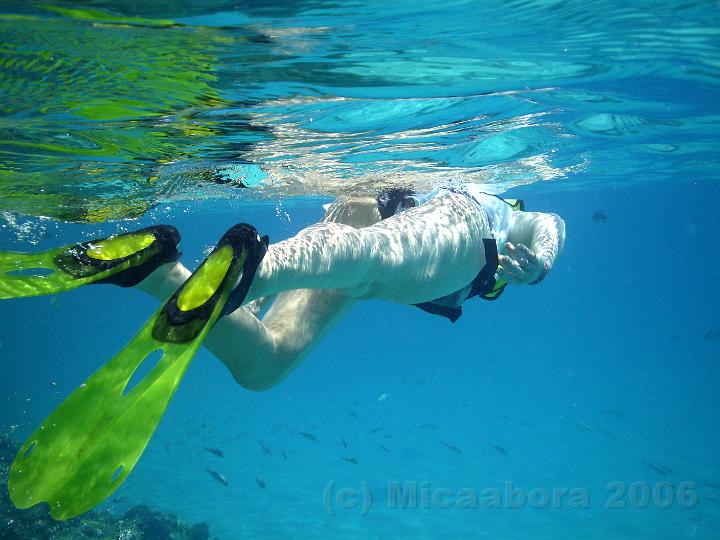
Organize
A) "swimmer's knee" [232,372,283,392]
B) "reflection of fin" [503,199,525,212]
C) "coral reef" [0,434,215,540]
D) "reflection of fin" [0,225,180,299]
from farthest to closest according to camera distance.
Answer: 1. "coral reef" [0,434,215,540]
2. "reflection of fin" [503,199,525,212]
3. "swimmer's knee" [232,372,283,392]
4. "reflection of fin" [0,225,180,299]

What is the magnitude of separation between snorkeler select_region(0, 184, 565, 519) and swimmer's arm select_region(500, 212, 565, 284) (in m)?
0.02

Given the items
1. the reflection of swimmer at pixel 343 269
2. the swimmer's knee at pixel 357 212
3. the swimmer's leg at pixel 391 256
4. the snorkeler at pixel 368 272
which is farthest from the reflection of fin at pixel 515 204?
the swimmer's knee at pixel 357 212

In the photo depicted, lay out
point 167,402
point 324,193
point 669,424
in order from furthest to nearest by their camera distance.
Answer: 1. point 669,424
2. point 324,193
3. point 167,402

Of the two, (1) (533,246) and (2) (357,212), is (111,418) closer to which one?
(1) (533,246)

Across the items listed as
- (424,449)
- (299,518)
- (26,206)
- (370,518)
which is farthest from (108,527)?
(424,449)

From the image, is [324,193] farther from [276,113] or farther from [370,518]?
[370,518]

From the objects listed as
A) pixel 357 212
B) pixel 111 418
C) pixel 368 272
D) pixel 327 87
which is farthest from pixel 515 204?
pixel 111 418

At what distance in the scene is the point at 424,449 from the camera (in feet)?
115

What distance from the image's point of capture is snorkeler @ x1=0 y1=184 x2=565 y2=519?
235 cm

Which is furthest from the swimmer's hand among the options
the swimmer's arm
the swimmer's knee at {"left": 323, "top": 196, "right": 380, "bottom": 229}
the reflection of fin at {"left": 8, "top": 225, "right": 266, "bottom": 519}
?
the swimmer's knee at {"left": 323, "top": 196, "right": 380, "bottom": 229}

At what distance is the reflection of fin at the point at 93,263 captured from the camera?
10.8 feet

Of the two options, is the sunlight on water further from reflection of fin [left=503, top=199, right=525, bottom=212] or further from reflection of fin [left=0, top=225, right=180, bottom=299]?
reflection of fin [left=0, top=225, right=180, bottom=299]

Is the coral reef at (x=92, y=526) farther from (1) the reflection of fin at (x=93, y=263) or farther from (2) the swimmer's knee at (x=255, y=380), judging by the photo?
(1) the reflection of fin at (x=93, y=263)

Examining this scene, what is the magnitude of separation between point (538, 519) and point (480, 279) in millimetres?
16827
